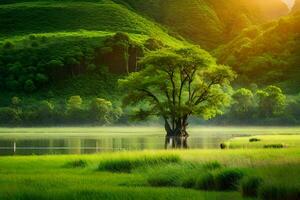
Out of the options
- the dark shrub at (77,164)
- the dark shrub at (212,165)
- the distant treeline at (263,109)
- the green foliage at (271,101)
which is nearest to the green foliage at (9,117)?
the distant treeline at (263,109)

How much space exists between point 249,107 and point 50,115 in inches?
2337

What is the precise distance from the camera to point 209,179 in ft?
84.2


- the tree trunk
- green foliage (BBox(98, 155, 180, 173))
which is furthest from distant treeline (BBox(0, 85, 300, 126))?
green foliage (BBox(98, 155, 180, 173))

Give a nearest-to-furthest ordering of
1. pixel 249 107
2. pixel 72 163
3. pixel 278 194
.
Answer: pixel 278 194 → pixel 72 163 → pixel 249 107

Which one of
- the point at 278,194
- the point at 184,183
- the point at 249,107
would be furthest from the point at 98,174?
the point at 249,107

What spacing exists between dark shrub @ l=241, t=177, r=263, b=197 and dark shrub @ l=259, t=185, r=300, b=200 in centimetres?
106

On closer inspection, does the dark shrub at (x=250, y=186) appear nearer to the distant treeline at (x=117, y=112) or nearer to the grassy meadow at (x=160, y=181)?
the grassy meadow at (x=160, y=181)

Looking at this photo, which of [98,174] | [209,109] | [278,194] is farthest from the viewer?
[209,109]

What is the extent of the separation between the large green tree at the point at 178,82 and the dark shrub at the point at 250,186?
58.0m

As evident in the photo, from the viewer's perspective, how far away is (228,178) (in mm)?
25359

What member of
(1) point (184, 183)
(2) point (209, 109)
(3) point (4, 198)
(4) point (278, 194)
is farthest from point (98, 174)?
(2) point (209, 109)

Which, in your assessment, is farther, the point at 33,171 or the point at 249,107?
the point at 249,107

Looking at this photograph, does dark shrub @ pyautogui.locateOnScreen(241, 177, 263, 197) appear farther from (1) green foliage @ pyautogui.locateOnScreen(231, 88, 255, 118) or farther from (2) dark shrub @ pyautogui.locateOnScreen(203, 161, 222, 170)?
(1) green foliage @ pyautogui.locateOnScreen(231, 88, 255, 118)

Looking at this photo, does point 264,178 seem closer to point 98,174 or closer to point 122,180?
point 122,180
